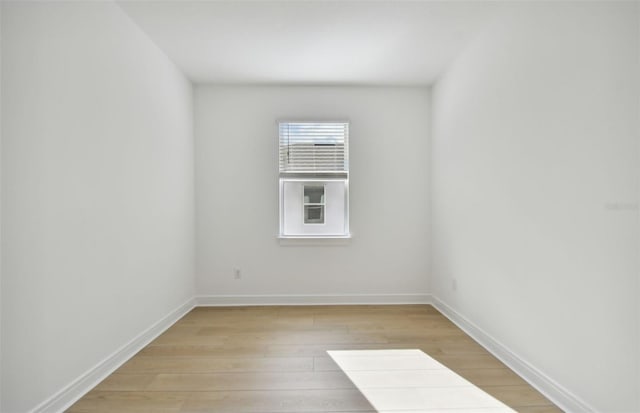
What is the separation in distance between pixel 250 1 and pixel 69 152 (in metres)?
1.55

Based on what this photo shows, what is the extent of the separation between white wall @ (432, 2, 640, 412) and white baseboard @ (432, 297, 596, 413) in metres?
0.04

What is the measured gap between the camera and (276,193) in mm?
3998

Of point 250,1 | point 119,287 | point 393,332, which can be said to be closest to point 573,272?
point 393,332

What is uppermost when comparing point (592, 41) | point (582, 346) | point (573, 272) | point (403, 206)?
point (592, 41)

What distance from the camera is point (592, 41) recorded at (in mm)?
A: 1711

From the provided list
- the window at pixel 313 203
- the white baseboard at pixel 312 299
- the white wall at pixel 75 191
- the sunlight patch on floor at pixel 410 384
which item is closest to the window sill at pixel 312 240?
the window at pixel 313 203

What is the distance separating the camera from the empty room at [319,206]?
166 centimetres

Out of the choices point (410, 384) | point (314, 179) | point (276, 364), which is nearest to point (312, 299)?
point (314, 179)

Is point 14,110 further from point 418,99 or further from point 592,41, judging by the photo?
point 418,99

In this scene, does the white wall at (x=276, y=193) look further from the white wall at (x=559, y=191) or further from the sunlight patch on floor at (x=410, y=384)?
the sunlight patch on floor at (x=410, y=384)

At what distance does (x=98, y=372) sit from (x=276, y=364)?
1134mm

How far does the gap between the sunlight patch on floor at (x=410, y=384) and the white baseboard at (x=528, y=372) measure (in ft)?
0.99

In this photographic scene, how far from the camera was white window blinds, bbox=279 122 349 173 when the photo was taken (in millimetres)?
4039

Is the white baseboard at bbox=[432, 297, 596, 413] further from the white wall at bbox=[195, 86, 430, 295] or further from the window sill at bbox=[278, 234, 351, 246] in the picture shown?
the window sill at bbox=[278, 234, 351, 246]
